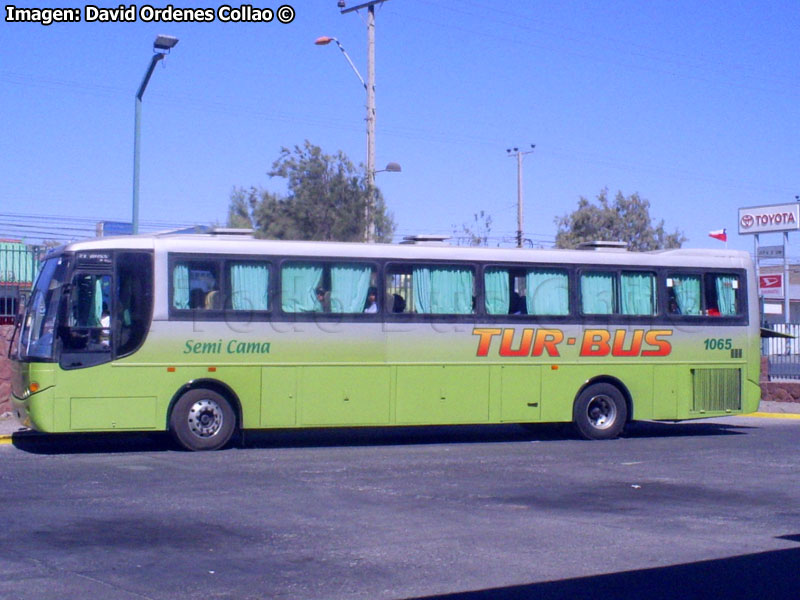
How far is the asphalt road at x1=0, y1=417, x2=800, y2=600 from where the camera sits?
7.63m

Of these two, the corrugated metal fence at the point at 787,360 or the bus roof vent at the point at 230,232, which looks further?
the corrugated metal fence at the point at 787,360

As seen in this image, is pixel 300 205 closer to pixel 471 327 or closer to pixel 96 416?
pixel 471 327

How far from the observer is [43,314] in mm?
14797

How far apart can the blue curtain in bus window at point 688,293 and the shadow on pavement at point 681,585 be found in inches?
397

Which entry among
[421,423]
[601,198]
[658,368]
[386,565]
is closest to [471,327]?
[421,423]

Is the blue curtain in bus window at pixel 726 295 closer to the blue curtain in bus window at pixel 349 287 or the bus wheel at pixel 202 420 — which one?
the blue curtain in bus window at pixel 349 287

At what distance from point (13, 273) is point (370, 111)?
35.4 ft

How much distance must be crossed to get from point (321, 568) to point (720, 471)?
24.9ft

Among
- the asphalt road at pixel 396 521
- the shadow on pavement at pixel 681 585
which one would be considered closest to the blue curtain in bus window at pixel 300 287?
the asphalt road at pixel 396 521

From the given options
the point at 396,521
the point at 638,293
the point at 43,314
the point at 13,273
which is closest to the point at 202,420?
the point at 43,314

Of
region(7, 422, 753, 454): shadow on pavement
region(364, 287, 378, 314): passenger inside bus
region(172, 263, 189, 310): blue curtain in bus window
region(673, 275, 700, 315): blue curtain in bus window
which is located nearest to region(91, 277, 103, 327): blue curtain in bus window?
region(172, 263, 189, 310): blue curtain in bus window

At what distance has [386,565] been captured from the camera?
8.16m

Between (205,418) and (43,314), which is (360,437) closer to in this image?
(205,418)

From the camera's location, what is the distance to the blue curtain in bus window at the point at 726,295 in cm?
1839
